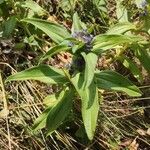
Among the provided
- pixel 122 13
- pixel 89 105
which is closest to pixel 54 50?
pixel 89 105

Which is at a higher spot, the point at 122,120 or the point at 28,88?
the point at 28,88

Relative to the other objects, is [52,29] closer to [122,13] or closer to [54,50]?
[54,50]

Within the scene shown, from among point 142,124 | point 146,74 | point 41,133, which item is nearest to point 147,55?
point 146,74

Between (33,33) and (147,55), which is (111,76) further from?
(33,33)

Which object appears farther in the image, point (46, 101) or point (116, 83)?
point (46, 101)

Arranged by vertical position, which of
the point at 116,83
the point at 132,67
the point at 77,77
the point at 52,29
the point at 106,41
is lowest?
the point at 132,67

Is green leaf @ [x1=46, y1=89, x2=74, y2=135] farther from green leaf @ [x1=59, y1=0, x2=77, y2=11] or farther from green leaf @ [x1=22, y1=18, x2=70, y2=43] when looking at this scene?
green leaf @ [x1=59, y1=0, x2=77, y2=11]

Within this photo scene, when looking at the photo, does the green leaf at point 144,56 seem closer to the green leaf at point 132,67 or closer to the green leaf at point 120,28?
→ the green leaf at point 132,67

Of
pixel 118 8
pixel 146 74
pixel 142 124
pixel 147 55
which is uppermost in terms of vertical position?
pixel 118 8

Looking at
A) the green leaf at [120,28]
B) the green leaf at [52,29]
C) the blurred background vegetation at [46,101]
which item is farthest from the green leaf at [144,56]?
the green leaf at [52,29]
